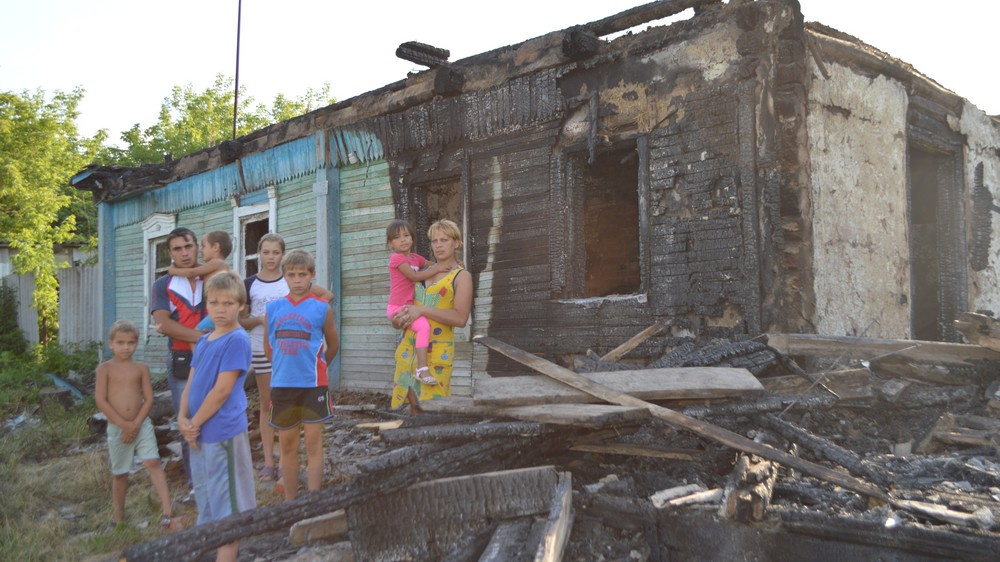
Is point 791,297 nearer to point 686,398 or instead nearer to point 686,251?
point 686,251

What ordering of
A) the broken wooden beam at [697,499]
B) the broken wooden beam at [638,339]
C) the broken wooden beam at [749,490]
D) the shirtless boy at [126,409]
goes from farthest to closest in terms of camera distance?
the broken wooden beam at [638,339] < the shirtless boy at [126,409] < the broken wooden beam at [697,499] < the broken wooden beam at [749,490]

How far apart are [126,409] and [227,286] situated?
1.54 m

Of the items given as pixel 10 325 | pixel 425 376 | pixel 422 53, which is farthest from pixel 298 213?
pixel 10 325

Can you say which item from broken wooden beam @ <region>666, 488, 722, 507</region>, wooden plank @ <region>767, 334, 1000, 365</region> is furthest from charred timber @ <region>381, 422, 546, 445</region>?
wooden plank @ <region>767, 334, 1000, 365</region>

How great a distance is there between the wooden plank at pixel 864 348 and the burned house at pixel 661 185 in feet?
2.54

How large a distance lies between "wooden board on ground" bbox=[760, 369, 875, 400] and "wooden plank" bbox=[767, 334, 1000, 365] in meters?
0.19

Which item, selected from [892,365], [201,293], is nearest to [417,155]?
[201,293]

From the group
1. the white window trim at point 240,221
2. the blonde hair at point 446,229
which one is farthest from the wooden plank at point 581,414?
the white window trim at point 240,221

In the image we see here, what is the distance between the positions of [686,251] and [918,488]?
3400mm

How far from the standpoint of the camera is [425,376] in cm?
450

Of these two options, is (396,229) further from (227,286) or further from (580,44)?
(580,44)

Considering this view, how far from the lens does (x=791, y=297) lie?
20.2 ft

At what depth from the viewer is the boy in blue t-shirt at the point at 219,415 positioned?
3379 millimetres

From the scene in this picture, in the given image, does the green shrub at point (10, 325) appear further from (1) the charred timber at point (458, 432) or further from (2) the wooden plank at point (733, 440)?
(2) the wooden plank at point (733, 440)
